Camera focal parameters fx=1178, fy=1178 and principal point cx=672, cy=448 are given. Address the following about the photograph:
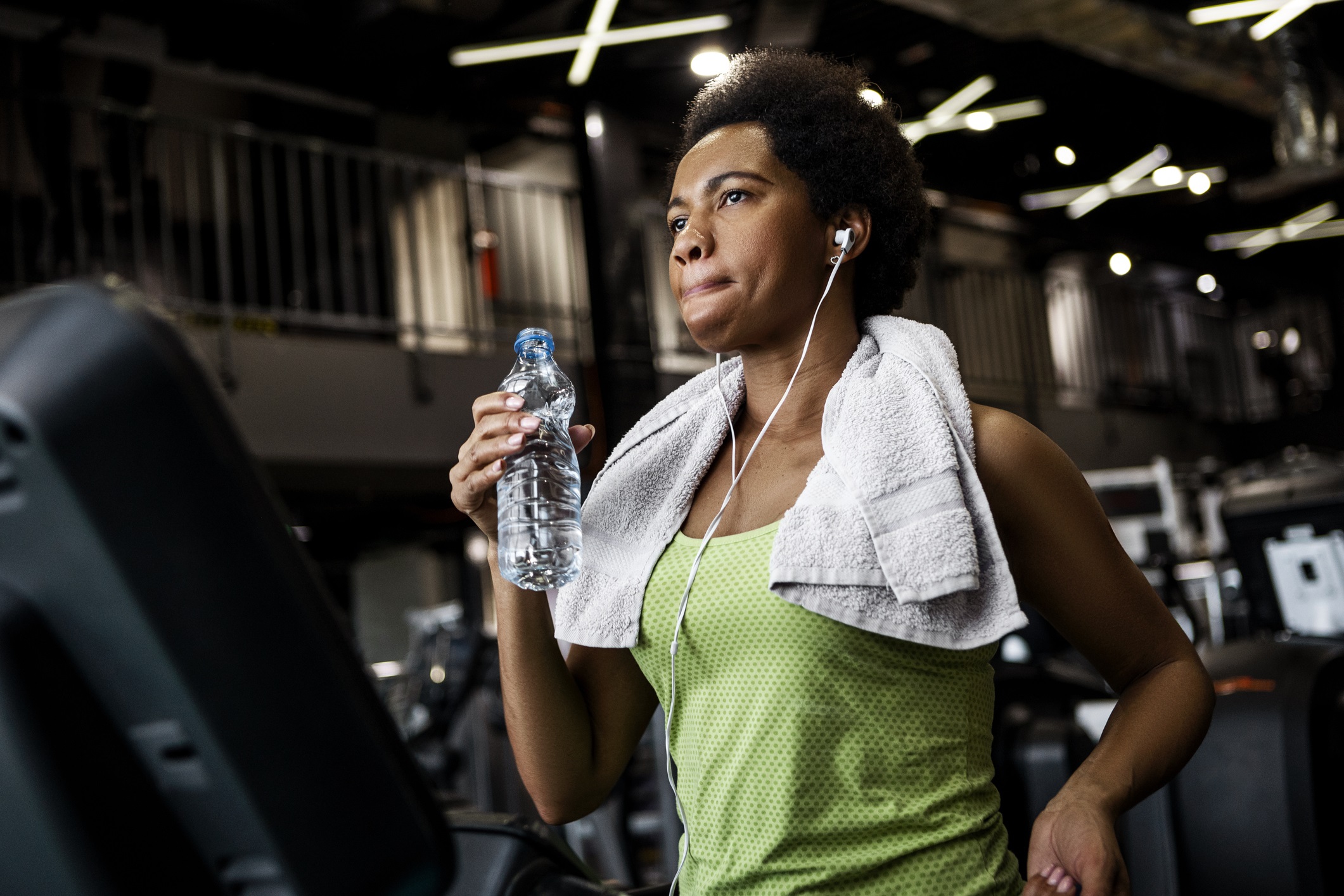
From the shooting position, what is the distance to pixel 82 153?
766cm

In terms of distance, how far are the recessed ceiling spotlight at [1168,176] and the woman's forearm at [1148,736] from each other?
343 inches

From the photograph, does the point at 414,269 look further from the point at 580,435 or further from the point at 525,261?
the point at 580,435

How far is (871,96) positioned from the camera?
51.9 inches

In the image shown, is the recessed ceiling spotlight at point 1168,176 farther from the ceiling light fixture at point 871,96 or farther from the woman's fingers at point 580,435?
the woman's fingers at point 580,435

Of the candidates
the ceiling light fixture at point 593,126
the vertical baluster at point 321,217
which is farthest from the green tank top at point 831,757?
the ceiling light fixture at point 593,126

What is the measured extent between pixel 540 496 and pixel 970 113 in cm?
702

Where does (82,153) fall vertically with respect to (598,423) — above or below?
above

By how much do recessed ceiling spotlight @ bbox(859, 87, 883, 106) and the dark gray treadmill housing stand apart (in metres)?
1.03

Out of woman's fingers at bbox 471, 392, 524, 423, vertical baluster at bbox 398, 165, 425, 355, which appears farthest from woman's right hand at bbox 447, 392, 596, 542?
vertical baluster at bbox 398, 165, 425, 355

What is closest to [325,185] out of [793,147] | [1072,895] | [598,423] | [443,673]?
[598,423]

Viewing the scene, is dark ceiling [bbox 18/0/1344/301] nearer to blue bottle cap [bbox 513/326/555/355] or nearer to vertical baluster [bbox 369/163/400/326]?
vertical baluster [bbox 369/163/400/326]

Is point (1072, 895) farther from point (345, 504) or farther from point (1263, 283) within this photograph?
point (1263, 283)

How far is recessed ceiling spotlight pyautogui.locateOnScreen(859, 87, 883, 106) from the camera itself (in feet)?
4.23

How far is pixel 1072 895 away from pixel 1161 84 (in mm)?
7875
